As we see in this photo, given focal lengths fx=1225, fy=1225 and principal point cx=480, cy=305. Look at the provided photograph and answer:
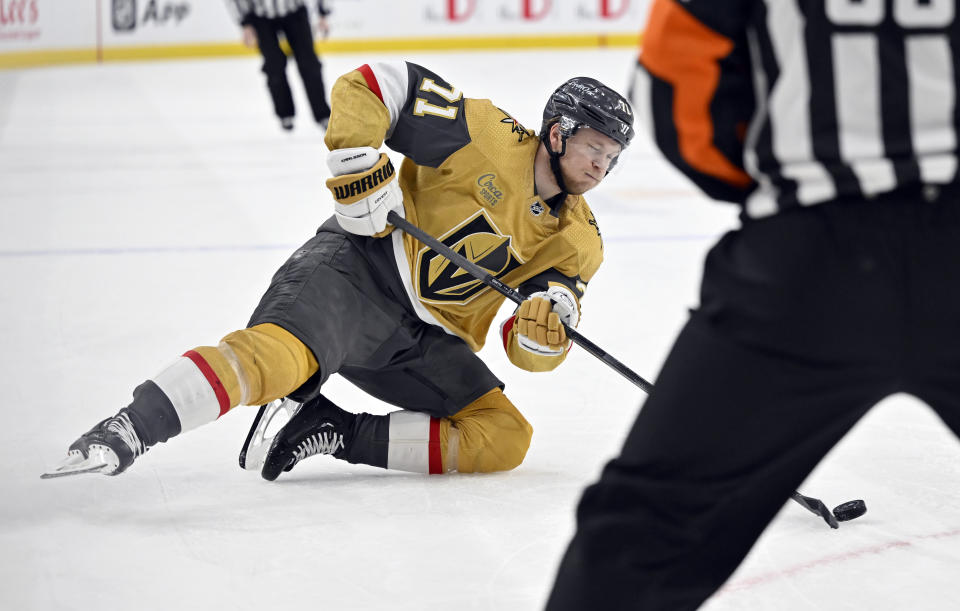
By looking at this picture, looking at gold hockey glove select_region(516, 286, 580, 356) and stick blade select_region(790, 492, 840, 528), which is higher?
gold hockey glove select_region(516, 286, 580, 356)

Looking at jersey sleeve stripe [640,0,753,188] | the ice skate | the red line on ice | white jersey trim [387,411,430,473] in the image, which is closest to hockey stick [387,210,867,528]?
white jersey trim [387,411,430,473]

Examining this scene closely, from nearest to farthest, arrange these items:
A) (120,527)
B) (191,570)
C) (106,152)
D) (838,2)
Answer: (838,2), (191,570), (120,527), (106,152)

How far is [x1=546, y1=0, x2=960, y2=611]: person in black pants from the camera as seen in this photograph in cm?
100

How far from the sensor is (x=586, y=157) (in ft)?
7.63

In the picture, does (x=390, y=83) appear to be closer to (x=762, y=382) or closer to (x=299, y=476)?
(x=299, y=476)

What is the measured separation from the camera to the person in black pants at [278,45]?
6.80 m

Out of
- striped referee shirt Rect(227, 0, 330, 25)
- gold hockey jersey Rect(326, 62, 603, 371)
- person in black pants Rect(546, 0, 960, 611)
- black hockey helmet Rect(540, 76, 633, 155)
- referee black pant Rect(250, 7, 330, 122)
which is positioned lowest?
referee black pant Rect(250, 7, 330, 122)

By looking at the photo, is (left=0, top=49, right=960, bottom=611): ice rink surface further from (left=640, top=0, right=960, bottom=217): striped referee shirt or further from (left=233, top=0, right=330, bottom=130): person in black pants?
(left=233, top=0, right=330, bottom=130): person in black pants

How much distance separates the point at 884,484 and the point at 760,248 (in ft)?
4.67

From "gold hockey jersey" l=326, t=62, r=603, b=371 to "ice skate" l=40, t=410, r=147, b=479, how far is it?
640mm

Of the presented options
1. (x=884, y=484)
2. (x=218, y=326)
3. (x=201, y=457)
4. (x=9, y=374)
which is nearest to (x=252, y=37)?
(x=218, y=326)

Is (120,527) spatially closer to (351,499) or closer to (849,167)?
(351,499)

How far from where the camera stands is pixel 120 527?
2.03 m

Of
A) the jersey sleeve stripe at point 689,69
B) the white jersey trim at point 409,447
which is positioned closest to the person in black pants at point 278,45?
the white jersey trim at point 409,447
